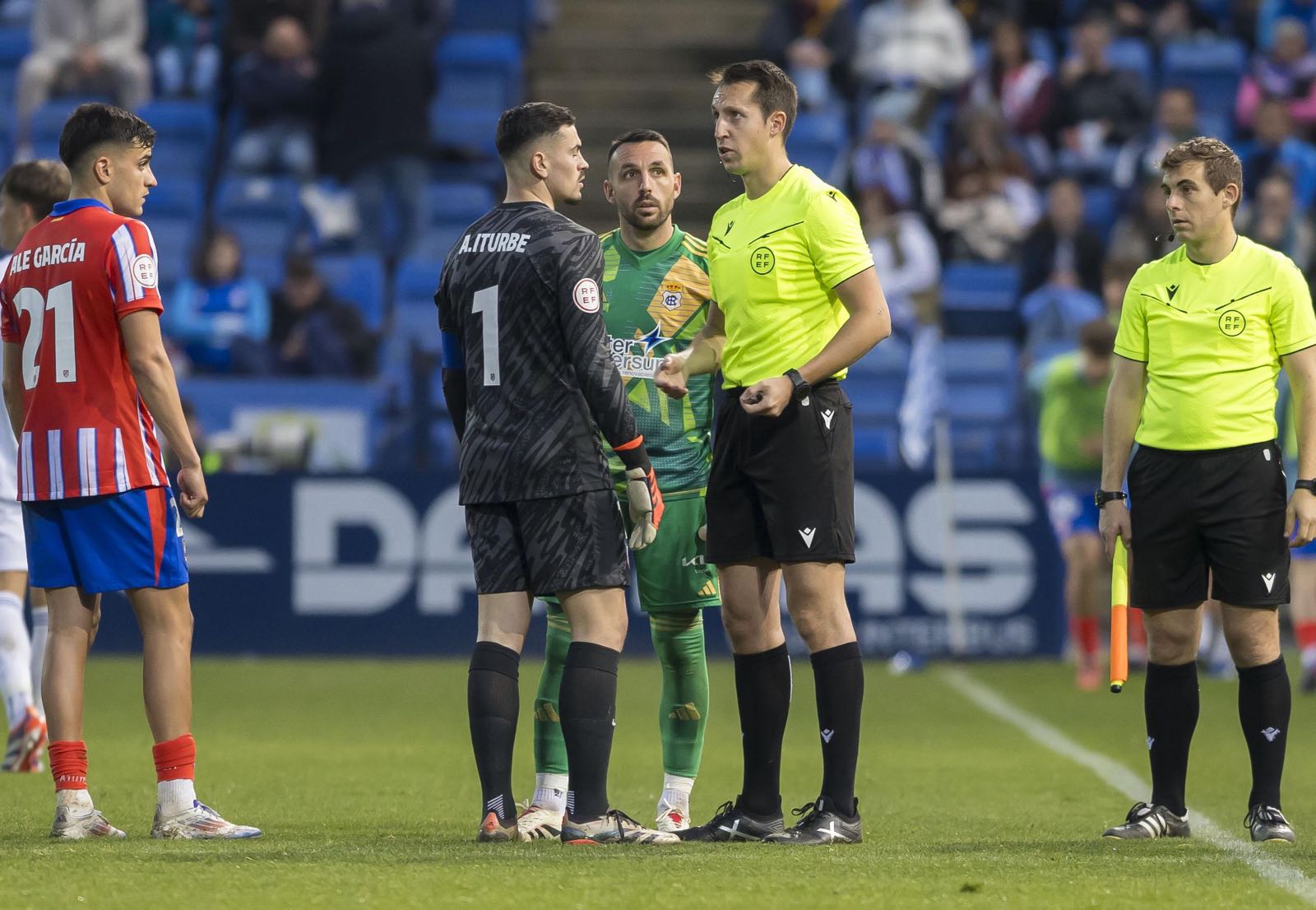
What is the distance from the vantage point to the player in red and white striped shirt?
245 inches

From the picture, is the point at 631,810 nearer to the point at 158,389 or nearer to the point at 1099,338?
the point at 158,389

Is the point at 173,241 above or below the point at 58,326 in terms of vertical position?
above

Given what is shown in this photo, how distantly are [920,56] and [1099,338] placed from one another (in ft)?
22.0

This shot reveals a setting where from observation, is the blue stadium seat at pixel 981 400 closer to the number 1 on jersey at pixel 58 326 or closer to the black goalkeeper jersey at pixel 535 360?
the black goalkeeper jersey at pixel 535 360

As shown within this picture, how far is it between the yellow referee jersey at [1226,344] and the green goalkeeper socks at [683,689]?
1642 mm

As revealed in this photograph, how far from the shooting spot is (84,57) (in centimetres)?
1880

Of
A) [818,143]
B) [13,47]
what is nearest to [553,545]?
[818,143]

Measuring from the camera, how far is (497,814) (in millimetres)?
6109

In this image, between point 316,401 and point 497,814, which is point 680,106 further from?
point 497,814

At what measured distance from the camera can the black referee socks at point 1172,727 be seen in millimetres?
6523

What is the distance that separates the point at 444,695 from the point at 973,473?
14.2 feet

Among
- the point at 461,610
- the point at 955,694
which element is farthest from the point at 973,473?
the point at 461,610

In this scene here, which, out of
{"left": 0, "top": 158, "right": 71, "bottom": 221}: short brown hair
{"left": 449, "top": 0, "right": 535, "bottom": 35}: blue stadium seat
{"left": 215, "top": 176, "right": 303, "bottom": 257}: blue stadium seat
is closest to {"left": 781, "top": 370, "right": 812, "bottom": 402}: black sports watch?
{"left": 0, "top": 158, "right": 71, "bottom": 221}: short brown hair

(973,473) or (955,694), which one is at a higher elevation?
(973,473)
